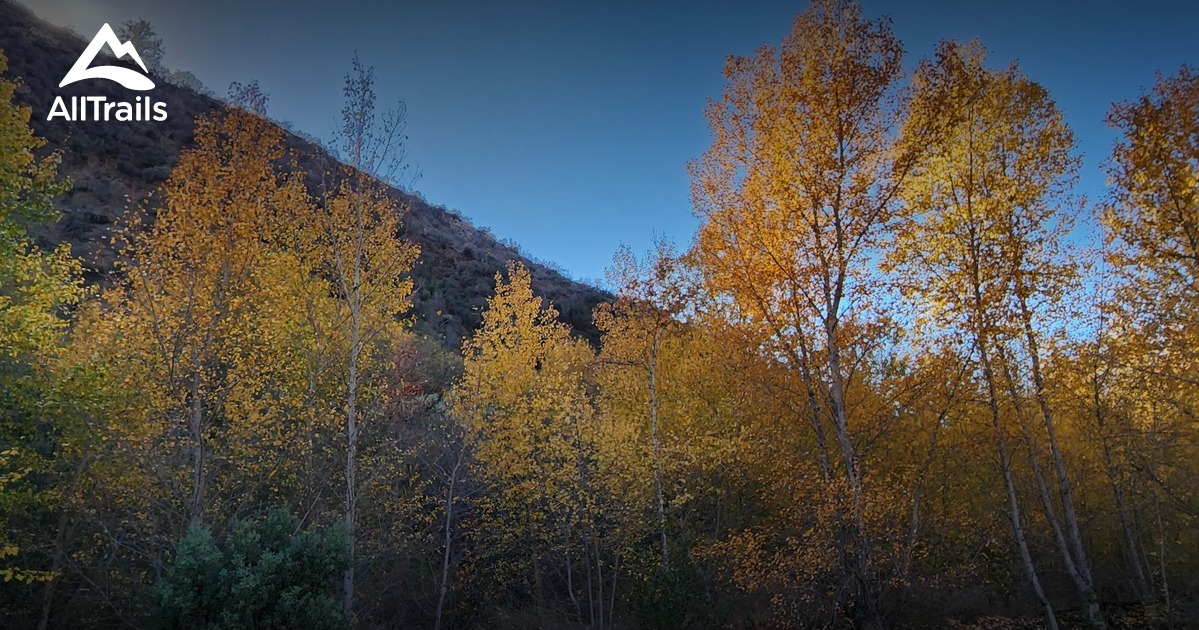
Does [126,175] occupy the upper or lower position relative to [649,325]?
upper

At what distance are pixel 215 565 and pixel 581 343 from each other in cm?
1868

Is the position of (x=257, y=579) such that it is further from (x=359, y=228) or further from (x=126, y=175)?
(x=126, y=175)

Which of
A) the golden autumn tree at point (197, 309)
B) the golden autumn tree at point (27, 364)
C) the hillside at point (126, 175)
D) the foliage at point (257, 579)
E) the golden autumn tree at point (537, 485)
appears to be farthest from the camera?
the hillside at point (126, 175)

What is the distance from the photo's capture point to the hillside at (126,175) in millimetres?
28875

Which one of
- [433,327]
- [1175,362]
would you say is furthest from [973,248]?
[433,327]

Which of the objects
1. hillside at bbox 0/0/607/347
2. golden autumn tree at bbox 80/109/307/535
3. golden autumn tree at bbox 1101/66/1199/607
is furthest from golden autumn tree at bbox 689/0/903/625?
hillside at bbox 0/0/607/347

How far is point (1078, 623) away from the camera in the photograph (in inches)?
458

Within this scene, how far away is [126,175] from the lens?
1318 inches

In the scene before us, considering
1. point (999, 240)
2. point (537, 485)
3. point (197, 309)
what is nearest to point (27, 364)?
point (197, 309)

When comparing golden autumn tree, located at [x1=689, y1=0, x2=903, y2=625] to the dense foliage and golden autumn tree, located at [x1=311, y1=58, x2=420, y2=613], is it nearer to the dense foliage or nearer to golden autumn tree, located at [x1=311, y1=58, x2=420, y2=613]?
the dense foliage

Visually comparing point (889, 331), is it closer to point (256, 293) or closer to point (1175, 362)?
point (1175, 362)

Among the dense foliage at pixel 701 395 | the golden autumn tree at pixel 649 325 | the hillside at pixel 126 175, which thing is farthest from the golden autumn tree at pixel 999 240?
the hillside at pixel 126 175

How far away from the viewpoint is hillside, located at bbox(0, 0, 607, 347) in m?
28.9

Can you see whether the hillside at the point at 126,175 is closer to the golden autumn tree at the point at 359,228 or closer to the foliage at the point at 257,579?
the golden autumn tree at the point at 359,228
